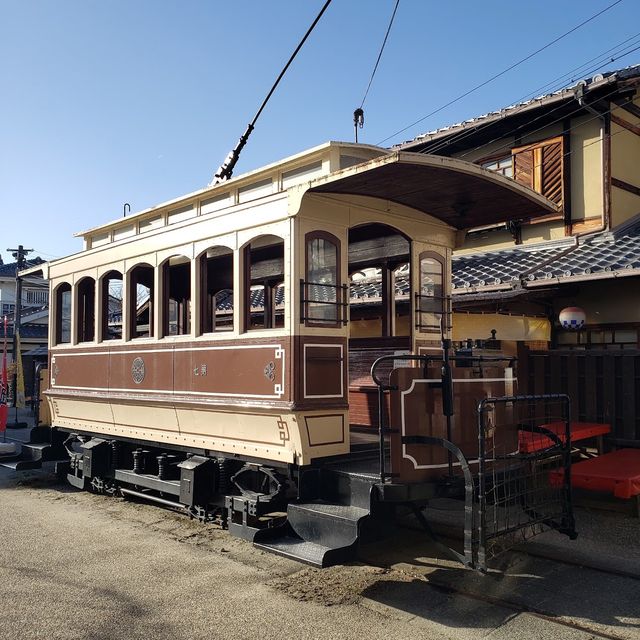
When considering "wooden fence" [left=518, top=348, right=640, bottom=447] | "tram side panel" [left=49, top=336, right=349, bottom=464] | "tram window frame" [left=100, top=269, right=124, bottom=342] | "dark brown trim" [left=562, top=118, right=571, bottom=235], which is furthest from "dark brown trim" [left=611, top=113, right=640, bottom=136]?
"tram window frame" [left=100, top=269, right=124, bottom=342]

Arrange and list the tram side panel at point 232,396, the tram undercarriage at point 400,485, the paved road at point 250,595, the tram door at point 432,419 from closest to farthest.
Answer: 1. the paved road at point 250,595
2. the tram undercarriage at point 400,485
3. the tram door at point 432,419
4. the tram side panel at point 232,396

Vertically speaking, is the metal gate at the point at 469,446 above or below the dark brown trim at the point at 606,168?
below

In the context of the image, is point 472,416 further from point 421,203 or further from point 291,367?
point 421,203

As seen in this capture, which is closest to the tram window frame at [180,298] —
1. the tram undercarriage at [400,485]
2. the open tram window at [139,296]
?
the open tram window at [139,296]

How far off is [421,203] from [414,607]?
3.43 meters

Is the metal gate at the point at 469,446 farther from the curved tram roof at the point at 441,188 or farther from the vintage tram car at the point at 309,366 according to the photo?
the curved tram roof at the point at 441,188

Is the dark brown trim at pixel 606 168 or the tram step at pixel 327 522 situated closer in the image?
the tram step at pixel 327 522

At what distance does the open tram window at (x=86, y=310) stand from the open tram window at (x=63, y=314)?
13.3 inches

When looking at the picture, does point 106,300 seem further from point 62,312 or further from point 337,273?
point 337,273

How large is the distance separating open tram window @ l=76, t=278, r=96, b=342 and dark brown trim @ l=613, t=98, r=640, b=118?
27.7ft

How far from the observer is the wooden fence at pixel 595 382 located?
7.93m

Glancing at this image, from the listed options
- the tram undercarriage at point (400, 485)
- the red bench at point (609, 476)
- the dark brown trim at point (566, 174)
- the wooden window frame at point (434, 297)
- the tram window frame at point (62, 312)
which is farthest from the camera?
the dark brown trim at point (566, 174)

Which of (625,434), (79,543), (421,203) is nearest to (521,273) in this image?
(625,434)

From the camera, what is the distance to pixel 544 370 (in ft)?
28.9
